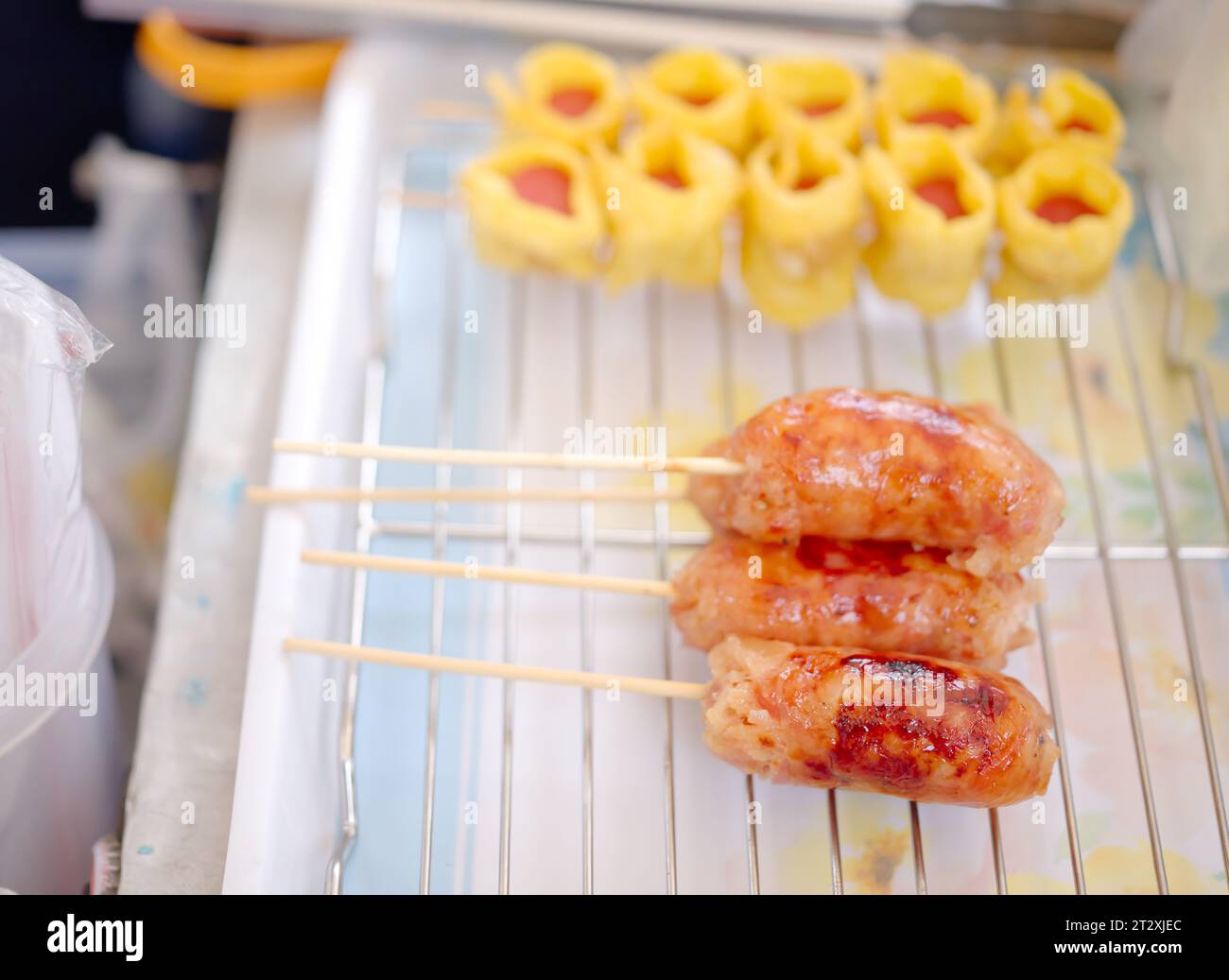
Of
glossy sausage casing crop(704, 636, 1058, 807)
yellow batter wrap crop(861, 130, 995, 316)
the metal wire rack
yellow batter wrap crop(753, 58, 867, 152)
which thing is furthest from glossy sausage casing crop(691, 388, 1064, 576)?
yellow batter wrap crop(753, 58, 867, 152)

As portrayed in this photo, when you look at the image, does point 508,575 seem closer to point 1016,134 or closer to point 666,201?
point 666,201

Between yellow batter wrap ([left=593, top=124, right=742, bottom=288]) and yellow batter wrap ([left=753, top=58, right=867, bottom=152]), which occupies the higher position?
yellow batter wrap ([left=753, top=58, right=867, bottom=152])

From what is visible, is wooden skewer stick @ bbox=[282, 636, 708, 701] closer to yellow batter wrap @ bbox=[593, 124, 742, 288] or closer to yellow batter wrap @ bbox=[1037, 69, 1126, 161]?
yellow batter wrap @ bbox=[593, 124, 742, 288]

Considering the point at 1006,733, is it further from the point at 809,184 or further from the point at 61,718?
the point at 61,718

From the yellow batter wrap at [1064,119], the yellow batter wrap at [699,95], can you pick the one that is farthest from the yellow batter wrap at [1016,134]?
the yellow batter wrap at [699,95]

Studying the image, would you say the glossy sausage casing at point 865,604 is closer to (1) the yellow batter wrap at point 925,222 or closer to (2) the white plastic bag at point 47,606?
(1) the yellow batter wrap at point 925,222

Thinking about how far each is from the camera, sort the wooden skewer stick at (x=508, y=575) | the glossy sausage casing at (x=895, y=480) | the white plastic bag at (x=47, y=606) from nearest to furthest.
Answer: the white plastic bag at (x=47, y=606) → the glossy sausage casing at (x=895, y=480) → the wooden skewer stick at (x=508, y=575)
